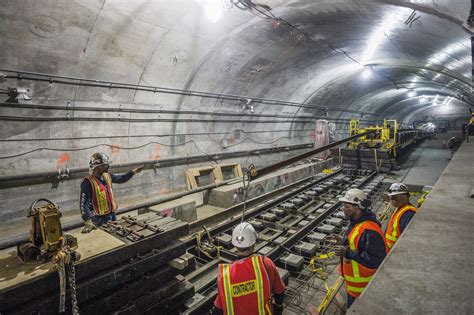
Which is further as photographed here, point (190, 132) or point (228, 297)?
point (190, 132)

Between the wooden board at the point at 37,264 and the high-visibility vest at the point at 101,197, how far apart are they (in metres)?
1.88

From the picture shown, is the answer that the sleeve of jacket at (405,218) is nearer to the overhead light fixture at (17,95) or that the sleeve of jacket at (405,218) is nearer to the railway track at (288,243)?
the railway track at (288,243)

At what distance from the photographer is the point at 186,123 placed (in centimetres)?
1062

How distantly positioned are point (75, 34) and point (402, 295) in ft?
24.9

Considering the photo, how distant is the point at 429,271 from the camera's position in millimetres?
1985

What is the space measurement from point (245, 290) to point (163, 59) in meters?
7.45

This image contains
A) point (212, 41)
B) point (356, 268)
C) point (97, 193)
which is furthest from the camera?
point (212, 41)

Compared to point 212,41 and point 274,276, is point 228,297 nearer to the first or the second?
point 274,276

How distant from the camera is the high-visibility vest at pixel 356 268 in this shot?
10.3ft

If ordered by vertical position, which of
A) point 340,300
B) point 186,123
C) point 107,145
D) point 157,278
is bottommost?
point 340,300

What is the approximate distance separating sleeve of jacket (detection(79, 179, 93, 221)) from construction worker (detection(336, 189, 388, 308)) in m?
4.35

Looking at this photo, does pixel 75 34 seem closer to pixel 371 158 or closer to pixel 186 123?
pixel 186 123

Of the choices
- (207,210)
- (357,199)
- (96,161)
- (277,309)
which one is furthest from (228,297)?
(207,210)

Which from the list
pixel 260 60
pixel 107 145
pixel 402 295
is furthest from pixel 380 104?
pixel 402 295
